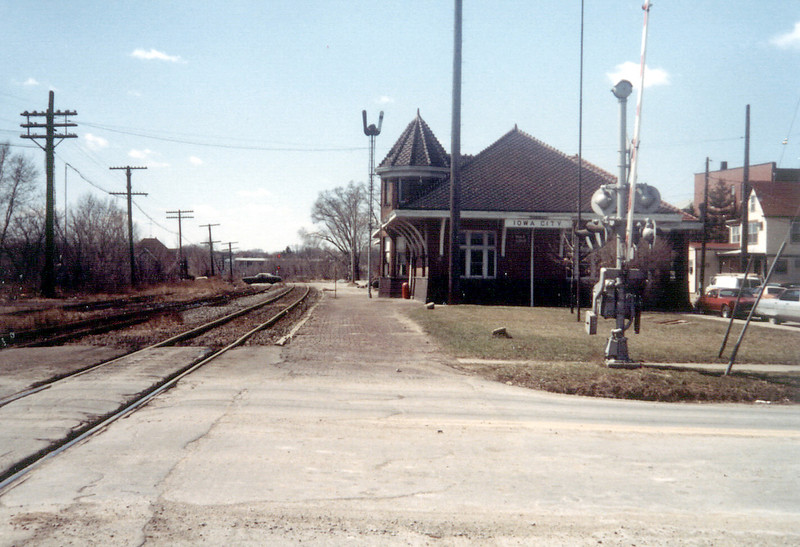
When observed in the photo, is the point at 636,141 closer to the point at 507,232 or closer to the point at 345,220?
the point at 507,232

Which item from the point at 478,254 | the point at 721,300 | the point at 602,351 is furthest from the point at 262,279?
the point at 602,351

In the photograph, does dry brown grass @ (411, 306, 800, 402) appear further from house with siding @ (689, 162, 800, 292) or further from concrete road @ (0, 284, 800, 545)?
house with siding @ (689, 162, 800, 292)

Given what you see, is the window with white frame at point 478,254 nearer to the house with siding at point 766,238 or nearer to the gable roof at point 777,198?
the house with siding at point 766,238

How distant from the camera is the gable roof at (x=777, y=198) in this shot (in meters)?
53.4

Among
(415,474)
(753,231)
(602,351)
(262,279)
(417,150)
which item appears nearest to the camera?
(415,474)

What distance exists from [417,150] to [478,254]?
25.3 ft

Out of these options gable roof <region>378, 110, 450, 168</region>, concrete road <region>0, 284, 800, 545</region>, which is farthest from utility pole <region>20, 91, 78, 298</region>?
concrete road <region>0, 284, 800, 545</region>

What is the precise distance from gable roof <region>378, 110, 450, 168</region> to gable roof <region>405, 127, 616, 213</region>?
5.88 ft

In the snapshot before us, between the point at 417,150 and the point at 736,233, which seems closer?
the point at 417,150

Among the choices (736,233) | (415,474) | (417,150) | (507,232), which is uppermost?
(417,150)

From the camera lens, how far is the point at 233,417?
7.67 metres

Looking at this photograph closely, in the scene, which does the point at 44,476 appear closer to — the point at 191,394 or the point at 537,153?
the point at 191,394

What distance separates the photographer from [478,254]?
31.5 meters

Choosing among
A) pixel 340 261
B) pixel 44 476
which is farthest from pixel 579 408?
pixel 340 261
